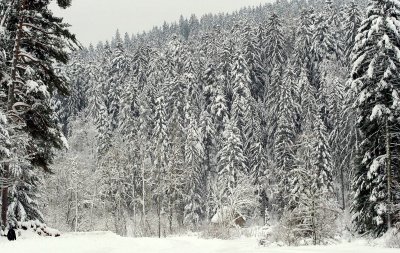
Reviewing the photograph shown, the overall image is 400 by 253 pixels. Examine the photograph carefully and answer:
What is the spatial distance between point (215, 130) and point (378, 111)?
49.2 m

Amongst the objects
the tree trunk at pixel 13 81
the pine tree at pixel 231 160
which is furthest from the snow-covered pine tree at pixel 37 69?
the pine tree at pixel 231 160

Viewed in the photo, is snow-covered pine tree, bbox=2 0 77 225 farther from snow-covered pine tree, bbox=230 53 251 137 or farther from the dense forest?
snow-covered pine tree, bbox=230 53 251 137

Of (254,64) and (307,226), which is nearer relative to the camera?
(307,226)

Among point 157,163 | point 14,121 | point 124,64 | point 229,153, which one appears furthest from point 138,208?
point 14,121

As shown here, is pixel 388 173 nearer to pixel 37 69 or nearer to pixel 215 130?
pixel 37 69

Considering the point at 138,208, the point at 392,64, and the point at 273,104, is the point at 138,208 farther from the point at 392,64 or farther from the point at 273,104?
the point at 392,64

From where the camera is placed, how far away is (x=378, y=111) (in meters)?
25.9

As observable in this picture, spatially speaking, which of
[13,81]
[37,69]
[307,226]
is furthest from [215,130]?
[13,81]

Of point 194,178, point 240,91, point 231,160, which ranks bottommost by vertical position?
point 194,178

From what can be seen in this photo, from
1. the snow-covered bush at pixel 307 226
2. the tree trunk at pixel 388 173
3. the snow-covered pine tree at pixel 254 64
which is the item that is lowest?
the snow-covered bush at pixel 307 226

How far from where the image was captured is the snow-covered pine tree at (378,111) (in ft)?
85.3

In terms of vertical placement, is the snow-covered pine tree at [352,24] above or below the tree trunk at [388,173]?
above

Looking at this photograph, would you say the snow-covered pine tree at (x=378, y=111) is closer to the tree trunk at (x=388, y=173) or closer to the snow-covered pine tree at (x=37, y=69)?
the tree trunk at (x=388, y=173)

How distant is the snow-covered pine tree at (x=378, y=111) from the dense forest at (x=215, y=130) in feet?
0.28
